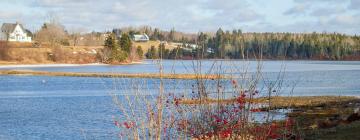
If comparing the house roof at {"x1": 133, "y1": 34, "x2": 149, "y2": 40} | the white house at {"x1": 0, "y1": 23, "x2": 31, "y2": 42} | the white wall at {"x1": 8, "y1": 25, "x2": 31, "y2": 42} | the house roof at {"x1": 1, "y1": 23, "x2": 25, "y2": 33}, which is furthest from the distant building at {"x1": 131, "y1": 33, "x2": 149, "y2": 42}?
the house roof at {"x1": 1, "y1": 23, "x2": 25, "y2": 33}

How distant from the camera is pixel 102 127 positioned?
24484 millimetres

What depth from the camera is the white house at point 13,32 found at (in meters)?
142

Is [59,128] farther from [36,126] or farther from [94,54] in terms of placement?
[94,54]

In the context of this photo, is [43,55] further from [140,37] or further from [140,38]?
[140,37]

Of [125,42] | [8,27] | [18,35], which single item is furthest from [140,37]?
[125,42]

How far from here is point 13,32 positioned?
14238 cm

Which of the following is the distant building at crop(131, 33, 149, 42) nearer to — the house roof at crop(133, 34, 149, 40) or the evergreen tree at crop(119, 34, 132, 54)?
the house roof at crop(133, 34, 149, 40)

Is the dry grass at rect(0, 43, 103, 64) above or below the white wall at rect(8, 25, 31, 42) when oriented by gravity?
below

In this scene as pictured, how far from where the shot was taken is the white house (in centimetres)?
14162

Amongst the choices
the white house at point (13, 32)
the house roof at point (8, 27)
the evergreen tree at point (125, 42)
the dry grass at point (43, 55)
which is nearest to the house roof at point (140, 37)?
the white house at point (13, 32)

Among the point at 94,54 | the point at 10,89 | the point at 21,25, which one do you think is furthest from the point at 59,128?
the point at 21,25

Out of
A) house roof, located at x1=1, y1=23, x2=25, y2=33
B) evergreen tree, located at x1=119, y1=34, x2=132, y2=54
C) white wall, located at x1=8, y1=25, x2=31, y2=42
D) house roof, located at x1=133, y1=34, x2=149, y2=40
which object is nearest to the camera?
evergreen tree, located at x1=119, y1=34, x2=132, y2=54

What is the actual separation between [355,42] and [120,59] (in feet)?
299

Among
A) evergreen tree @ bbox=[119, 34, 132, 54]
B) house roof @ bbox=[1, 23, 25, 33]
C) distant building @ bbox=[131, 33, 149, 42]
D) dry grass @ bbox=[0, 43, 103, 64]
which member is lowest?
dry grass @ bbox=[0, 43, 103, 64]
